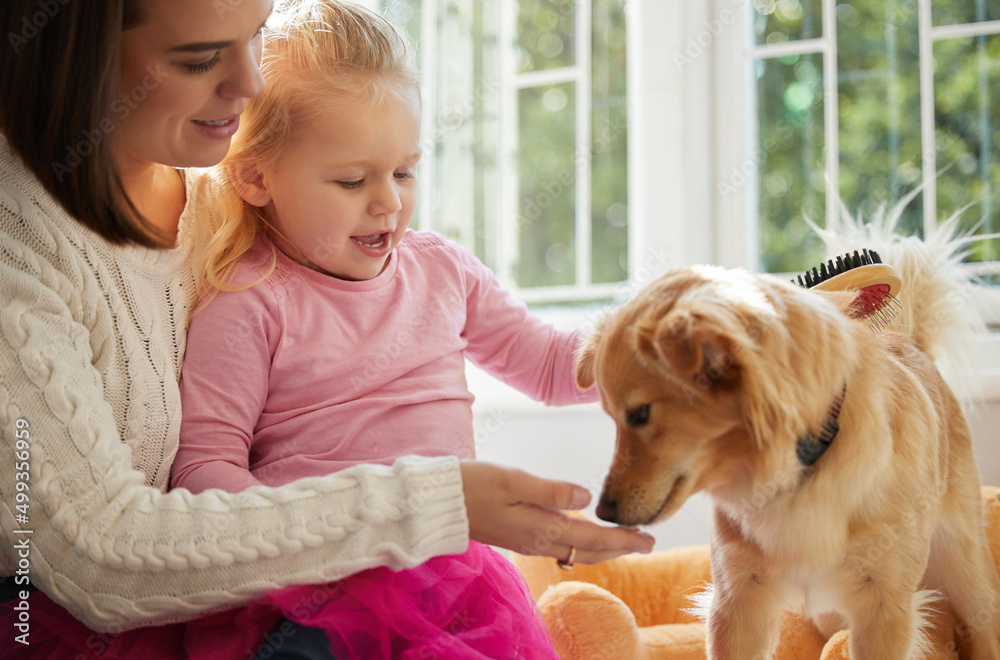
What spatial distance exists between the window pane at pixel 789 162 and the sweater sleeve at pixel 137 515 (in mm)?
1540

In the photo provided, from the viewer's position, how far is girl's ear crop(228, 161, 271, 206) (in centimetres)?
118

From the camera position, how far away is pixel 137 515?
832 mm

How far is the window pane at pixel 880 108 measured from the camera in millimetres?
2008

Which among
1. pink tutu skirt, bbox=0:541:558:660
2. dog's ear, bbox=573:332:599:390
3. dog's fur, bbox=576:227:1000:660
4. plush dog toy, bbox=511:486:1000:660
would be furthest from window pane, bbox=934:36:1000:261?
pink tutu skirt, bbox=0:541:558:660

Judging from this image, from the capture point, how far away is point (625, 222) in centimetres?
246

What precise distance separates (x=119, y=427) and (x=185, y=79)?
0.42 meters

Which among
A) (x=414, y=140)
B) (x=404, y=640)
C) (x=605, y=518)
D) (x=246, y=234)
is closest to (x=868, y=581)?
(x=605, y=518)

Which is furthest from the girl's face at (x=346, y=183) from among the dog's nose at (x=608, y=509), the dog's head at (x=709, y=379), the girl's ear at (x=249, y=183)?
the dog's nose at (x=608, y=509)

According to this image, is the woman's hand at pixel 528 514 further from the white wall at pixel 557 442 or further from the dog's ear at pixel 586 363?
the white wall at pixel 557 442

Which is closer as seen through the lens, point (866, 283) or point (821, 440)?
point (821, 440)

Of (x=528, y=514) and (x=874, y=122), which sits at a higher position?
(x=874, y=122)

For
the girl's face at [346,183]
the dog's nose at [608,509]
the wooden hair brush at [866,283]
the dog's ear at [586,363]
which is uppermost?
the girl's face at [346,183]

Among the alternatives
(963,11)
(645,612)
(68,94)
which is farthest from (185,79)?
(963,11)

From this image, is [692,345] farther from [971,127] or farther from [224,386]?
[971,127]
